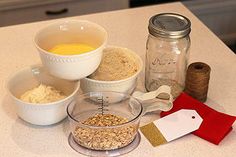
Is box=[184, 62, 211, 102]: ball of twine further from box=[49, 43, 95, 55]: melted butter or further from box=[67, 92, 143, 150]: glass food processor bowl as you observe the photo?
box=[49, 43, 95, 55]: melted butter

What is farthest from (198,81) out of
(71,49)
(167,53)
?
(71,49)

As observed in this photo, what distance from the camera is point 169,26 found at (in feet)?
3.51

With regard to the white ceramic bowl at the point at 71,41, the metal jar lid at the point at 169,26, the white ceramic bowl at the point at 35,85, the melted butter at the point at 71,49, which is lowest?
the white ceramic bowl at the point at 35,85

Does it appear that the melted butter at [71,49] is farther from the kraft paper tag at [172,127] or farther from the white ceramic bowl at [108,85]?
the kraft paper tag at [172,127]

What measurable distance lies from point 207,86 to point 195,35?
1.18 feet

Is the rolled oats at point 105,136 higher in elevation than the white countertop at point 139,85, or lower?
higher

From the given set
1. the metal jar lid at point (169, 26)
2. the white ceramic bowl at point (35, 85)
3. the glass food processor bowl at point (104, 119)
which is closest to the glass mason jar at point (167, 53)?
the metal jar lid at point (169, 26)

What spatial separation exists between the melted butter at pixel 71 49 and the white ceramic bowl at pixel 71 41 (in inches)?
0.5

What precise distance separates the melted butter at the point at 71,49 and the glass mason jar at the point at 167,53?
164 mm

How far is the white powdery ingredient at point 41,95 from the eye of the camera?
1032 millimetres

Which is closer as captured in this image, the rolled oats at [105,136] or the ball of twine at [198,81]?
the rolled oats at [105,136]

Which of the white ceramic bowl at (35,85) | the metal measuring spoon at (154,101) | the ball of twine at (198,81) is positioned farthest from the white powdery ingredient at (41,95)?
the ball of twine at (198,81)

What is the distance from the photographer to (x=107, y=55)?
116cm

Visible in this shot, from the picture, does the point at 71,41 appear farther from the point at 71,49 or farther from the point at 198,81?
the point at 198,81
